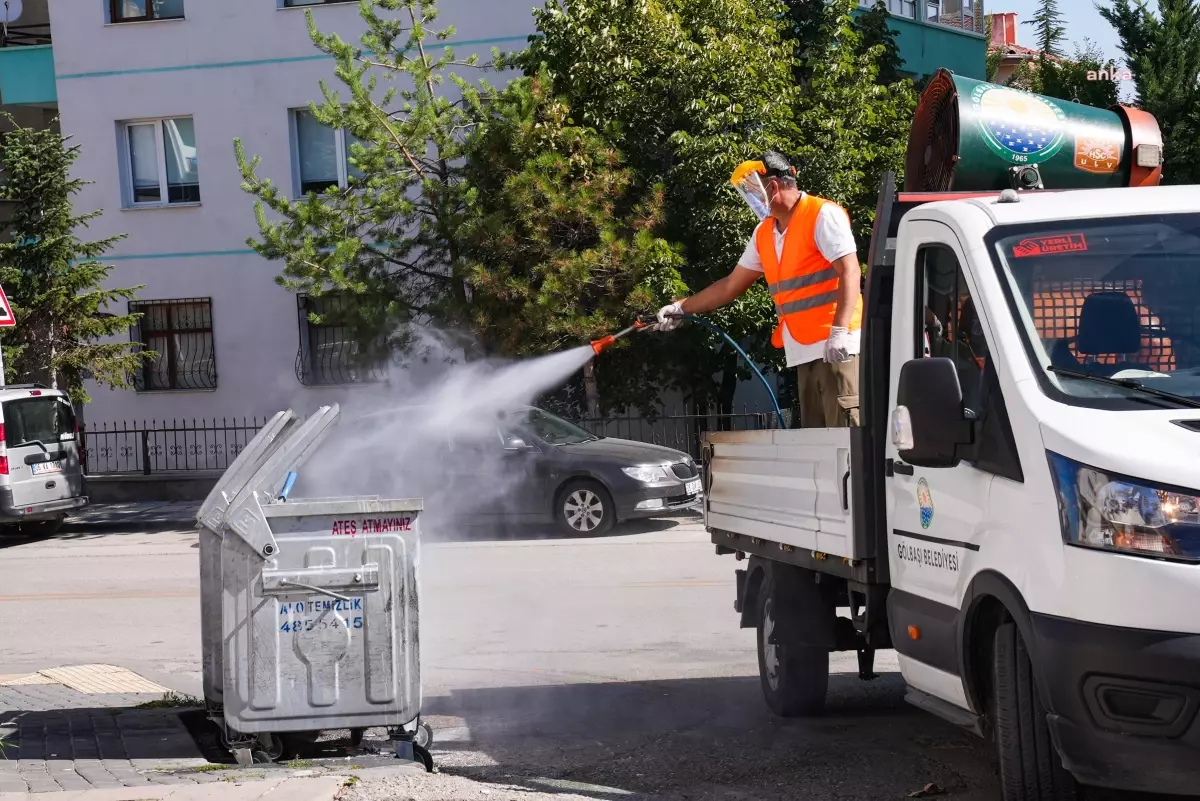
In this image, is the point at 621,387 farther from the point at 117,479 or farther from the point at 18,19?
the point at 18,19

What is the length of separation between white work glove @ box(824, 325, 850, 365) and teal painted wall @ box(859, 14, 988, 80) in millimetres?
21343

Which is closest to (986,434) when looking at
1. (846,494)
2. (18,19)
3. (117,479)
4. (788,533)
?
(846,494)

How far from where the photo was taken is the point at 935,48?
28.1 metres

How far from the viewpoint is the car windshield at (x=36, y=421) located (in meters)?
17.5

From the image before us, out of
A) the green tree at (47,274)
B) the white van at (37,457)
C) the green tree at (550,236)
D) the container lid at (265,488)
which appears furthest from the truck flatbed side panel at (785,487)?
the green tree at (47,274)

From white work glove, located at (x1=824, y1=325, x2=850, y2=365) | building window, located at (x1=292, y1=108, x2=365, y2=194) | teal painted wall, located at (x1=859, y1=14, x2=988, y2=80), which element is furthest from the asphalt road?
teal painted wall, located at (x1=859, y1=14, x2=988, y2=80)

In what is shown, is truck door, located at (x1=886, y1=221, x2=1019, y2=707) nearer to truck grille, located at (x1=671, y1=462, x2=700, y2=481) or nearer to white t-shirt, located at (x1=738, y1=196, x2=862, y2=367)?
white t-shirt, located at (x1=738, y1=196, x2=862, y2=367)

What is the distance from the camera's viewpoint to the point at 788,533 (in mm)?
6055

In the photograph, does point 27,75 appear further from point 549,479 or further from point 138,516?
point 549,479

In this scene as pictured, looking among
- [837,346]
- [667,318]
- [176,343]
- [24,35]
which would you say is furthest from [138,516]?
[837,346]

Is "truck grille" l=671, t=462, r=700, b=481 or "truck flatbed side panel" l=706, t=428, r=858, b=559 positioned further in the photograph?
"truck grille" l=671, t=462, r=700, b=481

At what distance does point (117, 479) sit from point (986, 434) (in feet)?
68.4

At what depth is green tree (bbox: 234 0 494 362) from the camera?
58.1 feet

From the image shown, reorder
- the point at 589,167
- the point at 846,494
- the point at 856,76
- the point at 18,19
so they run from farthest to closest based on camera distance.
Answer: the point at 18,19 < the point at 856,76 < the point at 589,167 < the point at 846,494
